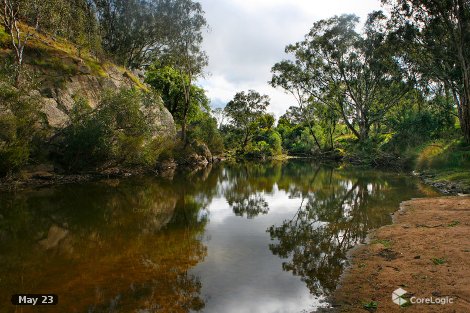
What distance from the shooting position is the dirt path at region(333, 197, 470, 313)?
6215 millimetres

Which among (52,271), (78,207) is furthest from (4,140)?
(52,271)

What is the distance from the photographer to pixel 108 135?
1002 inches

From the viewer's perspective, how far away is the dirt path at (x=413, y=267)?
6.21 m

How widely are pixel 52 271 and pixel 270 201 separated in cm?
1284

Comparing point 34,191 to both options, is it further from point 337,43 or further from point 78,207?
point 337,43

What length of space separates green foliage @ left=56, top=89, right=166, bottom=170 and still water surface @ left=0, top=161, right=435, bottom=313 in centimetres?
528

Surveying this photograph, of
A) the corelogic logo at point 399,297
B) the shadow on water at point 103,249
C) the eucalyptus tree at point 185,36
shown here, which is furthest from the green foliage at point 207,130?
the corelogic logo at point 399,297

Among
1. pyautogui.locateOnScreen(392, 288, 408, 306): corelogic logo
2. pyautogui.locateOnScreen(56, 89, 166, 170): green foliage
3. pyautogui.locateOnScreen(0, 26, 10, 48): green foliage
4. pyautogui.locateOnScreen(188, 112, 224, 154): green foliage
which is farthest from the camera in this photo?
pyautogui.locateOnScreen(188, 112, 224, 154): green foliage

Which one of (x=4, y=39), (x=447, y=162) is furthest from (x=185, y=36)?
(x=447, y=162)

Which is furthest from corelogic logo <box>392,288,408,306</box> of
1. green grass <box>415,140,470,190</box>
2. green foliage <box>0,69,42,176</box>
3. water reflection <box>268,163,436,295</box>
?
green foliage <box>0,69,42,176</box>

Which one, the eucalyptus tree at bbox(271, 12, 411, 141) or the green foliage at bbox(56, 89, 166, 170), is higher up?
the eucalyptus tree at bbox(271, 12, 411, 141)

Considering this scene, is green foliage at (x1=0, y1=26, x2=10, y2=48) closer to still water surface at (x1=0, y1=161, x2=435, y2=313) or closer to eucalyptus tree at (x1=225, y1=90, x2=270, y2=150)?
still water surface at (x1=0, y1=161, x2=435, y2=313)

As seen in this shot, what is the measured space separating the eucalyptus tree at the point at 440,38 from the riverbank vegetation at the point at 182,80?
0.12 meters

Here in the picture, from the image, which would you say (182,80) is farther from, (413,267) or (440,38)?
(413,267)
